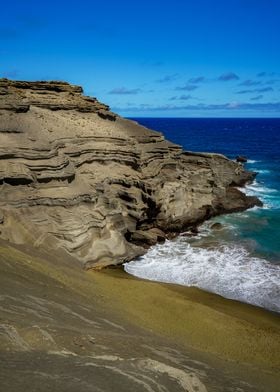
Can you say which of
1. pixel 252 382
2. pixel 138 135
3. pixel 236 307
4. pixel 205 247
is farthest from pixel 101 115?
pixel 252 382

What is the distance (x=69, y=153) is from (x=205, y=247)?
10046 millimetres

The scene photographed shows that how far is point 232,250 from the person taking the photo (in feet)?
88.4

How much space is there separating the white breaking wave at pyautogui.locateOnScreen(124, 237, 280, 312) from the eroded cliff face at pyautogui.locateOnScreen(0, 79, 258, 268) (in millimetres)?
1226

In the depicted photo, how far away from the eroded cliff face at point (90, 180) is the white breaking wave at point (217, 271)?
4.02 ft

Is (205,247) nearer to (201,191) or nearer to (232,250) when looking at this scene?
(232,250)

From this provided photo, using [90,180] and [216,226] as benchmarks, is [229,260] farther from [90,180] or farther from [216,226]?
[90,180]

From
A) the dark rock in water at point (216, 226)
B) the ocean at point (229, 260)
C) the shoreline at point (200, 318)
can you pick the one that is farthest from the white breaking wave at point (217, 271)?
the dark rock in water at point (216, 226)

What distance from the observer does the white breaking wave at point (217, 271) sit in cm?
2109

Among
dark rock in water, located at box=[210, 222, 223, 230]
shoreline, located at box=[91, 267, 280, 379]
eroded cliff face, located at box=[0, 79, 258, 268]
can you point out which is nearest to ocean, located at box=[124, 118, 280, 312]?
dark rock in water, located at box=[210, 222, 223, 230]

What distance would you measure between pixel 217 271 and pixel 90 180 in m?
9.14

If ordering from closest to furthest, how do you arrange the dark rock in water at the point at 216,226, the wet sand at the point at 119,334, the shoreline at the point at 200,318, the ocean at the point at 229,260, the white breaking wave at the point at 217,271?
1. the wet sand at the point at 119,334
2. the shoreline at the point at 200,318
3. the white breaking wave at the point at 217,271
4. the ocean at the point at 229,260
5. the dark rock in water at the point at 216,226

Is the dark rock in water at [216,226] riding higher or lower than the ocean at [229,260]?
higher

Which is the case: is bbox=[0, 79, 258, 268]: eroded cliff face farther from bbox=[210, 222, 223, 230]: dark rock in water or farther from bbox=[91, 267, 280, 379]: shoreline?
bbox=[91, 267, 280, 379]: shoreline

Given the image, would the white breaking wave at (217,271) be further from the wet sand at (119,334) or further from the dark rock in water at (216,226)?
the dark rock in water at (216,226)
